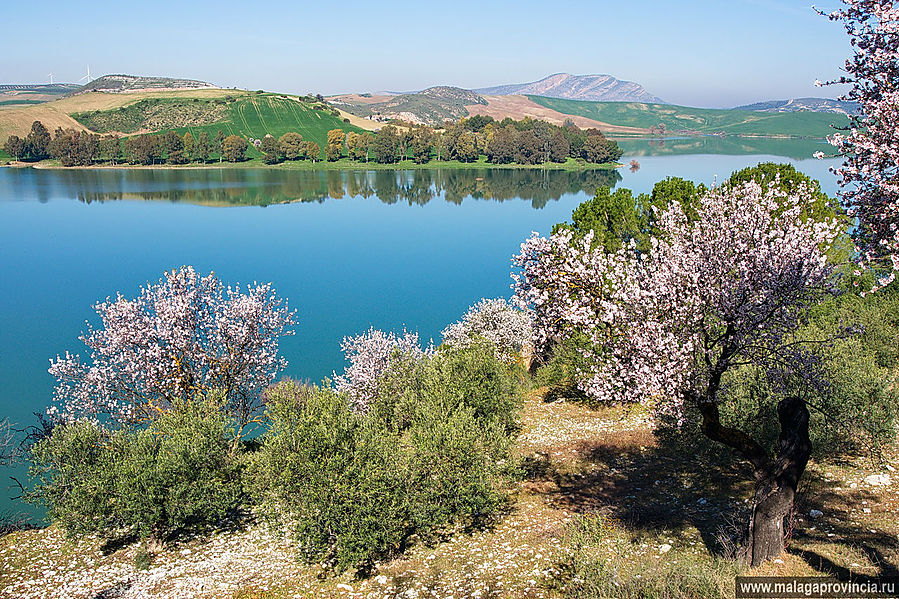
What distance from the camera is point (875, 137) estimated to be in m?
9.24

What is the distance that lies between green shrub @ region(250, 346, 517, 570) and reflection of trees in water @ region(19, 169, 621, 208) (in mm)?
103661

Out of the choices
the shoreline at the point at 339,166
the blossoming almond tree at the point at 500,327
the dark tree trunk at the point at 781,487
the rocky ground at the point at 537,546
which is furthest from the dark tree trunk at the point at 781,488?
the shoreline at the point at 339,166

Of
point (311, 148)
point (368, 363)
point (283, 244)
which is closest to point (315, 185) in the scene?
point (311, 148)

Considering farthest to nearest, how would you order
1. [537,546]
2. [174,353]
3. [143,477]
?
[174,353] < [143,477] < [537,546]

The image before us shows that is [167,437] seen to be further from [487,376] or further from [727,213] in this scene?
[727,213]

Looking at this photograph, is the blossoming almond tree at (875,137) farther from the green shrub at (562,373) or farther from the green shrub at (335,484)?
the green shrub at (562,373)

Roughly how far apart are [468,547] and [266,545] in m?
5.71

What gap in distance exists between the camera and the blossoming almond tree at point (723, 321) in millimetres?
11273

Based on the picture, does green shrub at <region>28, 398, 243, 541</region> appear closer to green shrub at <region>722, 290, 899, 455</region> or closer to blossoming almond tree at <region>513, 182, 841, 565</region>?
blossoming almond tree at <region>513, 182, 841, 565</region>

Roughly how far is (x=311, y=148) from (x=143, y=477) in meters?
177

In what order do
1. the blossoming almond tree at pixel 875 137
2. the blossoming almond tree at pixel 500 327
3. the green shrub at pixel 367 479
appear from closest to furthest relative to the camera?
the blossoming almond tree at pixel 875 137
the green shrub at pixel 367 479
the blossoming almond tree at pixel 500 327

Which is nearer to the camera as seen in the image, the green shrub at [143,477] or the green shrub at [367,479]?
the green shrub at [367,479]

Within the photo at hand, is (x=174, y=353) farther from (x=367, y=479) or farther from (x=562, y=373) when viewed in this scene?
(x=562, y=373)

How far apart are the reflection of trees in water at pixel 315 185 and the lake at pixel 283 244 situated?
700 millimetres
